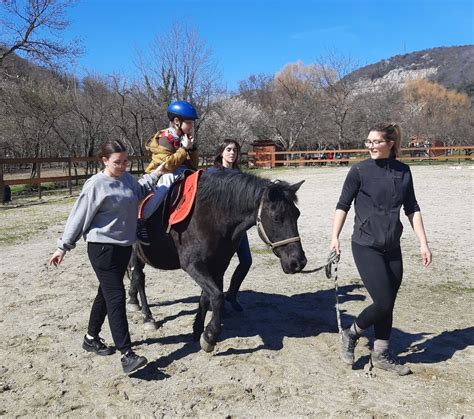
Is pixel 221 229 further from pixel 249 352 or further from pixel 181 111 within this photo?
pixel 181 111

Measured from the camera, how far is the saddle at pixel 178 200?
3.84 metres

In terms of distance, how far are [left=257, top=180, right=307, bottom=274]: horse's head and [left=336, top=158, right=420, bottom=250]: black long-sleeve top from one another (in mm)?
457

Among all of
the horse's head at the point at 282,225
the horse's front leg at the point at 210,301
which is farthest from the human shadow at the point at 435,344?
the horse's front leg at the point at 210,301

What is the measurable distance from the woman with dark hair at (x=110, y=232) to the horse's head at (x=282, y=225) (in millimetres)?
1117

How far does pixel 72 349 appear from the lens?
3857 mm

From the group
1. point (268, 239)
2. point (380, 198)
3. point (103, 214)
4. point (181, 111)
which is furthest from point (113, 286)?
point (380, 198)

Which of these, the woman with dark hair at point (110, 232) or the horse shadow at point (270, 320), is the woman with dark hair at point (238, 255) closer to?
the horse shadow at point (270, 320)

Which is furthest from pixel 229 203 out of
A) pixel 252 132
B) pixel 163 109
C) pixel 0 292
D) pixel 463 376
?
pixel 252 132

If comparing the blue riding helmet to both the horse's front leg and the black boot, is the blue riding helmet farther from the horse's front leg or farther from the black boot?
the black boot

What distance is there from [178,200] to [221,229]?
0.55m

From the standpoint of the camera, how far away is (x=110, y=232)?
11.1 feet

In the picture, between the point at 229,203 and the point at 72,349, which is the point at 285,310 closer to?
the point at 229,203

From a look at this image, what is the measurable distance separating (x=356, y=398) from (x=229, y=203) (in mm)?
1815

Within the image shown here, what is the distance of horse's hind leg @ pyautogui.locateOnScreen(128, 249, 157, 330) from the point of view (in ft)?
14.5
